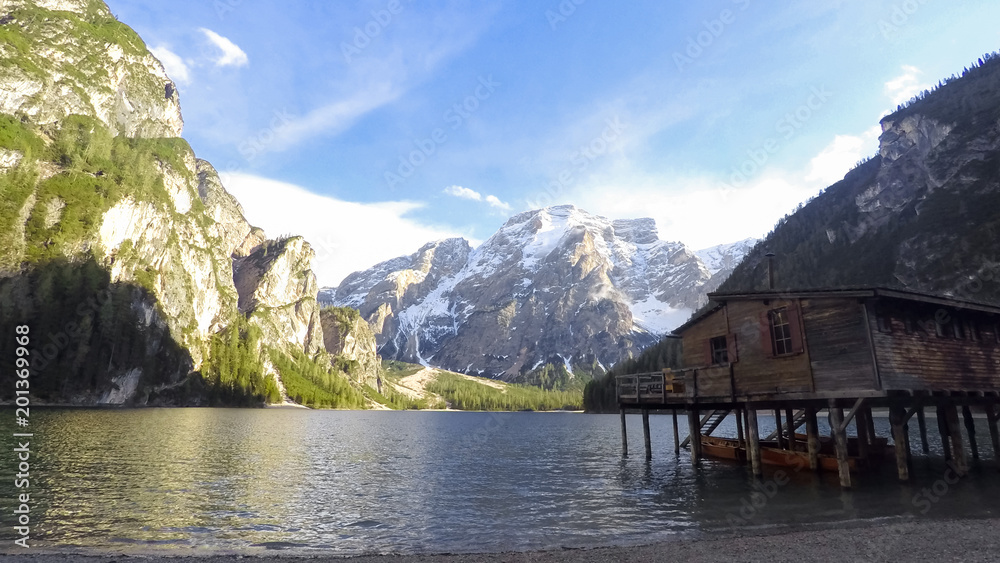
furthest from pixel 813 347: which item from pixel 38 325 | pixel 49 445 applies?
pixel 38 325

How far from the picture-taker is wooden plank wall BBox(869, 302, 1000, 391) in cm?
2708

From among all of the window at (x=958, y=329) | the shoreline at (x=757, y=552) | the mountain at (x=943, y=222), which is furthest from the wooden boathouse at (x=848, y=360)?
the mountain at (x=943, y=222)

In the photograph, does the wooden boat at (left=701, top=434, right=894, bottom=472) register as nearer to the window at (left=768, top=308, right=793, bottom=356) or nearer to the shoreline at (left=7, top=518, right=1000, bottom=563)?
the window at (left=768, top=308, right=793, bottom=356)

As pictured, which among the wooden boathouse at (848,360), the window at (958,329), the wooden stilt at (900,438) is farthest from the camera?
the window at (958,329)

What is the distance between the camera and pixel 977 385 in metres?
30.5

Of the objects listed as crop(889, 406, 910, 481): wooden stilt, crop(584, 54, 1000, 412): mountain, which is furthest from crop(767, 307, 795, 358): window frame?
crop(584, 54, 1000, 412): mountain

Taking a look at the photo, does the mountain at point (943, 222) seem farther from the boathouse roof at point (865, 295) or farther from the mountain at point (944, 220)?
the boathouse roof at point (865, 295)

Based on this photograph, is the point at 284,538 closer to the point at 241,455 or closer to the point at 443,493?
the point at 443,493

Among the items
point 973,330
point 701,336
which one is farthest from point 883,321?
point 701,336

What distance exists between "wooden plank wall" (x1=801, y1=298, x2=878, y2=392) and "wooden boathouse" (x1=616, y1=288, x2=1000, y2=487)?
52mm

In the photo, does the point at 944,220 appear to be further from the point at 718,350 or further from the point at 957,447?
the point at 718,350

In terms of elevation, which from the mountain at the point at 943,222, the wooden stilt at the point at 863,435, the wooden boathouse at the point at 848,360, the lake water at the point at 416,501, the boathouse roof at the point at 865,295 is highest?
the mountain at the point at 943,222

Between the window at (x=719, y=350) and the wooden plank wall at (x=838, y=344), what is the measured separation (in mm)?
6932

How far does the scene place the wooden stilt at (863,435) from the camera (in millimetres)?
36031
